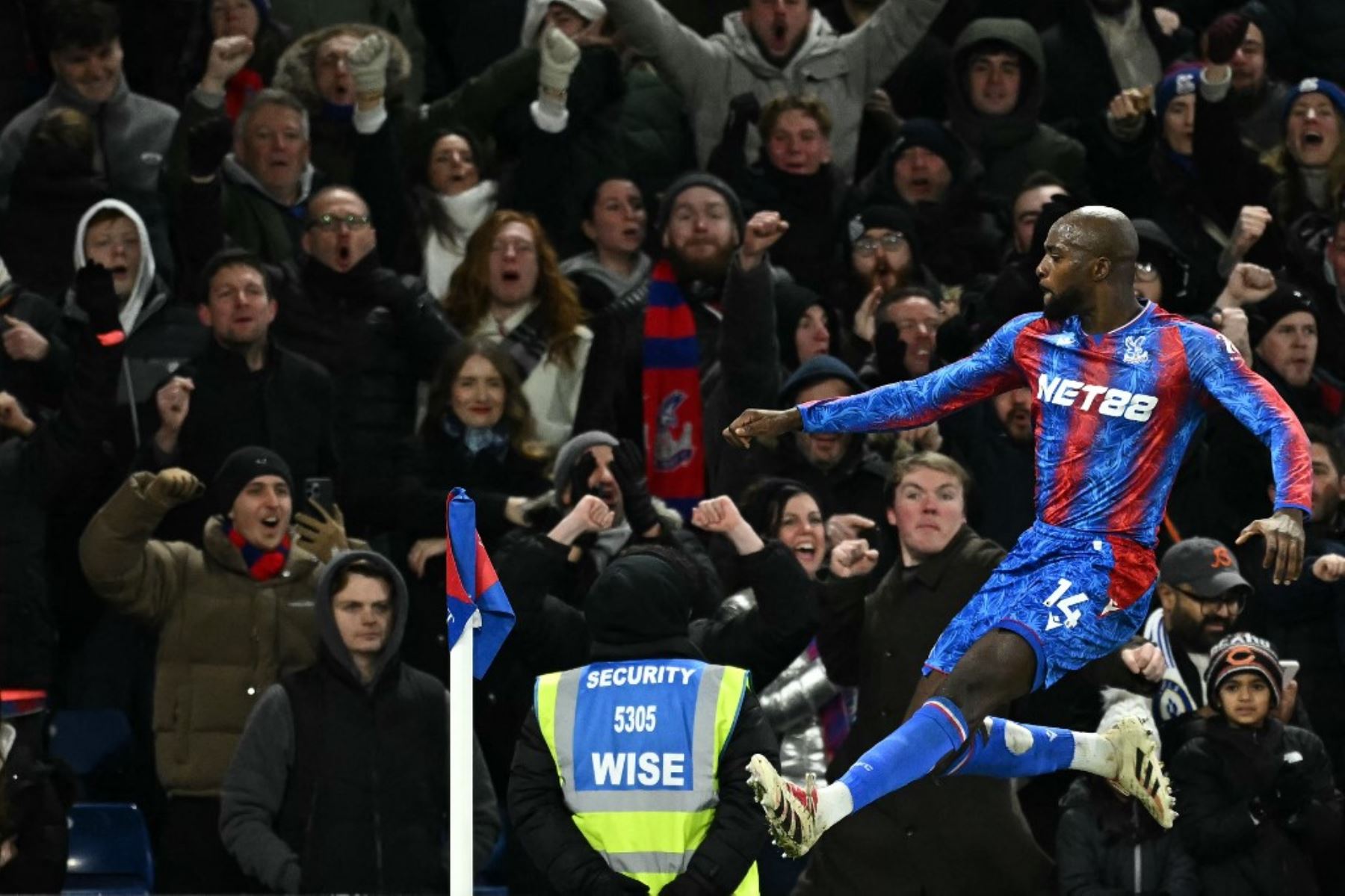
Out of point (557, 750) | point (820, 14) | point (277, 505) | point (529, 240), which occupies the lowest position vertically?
point (557, 750)

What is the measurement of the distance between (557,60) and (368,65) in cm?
92

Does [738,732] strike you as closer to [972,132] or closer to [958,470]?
[958,470]

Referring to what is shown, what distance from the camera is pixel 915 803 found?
31.7 feet

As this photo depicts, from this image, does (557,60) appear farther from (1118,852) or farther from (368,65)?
(1118,852)

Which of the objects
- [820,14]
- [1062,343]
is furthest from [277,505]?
[820,14]

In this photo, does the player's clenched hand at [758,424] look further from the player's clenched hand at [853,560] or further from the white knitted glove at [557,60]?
the white knitted glove at [557,60]

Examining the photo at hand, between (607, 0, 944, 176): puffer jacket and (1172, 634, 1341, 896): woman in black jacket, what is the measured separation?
4.31 metres

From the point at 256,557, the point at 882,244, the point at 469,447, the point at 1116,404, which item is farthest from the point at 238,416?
the point at 1116,404

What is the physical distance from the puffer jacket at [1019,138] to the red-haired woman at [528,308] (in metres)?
2.59

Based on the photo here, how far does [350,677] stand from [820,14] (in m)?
5.26

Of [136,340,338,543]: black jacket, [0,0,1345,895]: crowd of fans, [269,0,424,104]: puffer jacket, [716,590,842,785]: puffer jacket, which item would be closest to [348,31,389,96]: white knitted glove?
[0,0,1345,895]: crowd of fans

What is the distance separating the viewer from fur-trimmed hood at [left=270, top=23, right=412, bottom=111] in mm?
12984

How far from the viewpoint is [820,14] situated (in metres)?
13.7

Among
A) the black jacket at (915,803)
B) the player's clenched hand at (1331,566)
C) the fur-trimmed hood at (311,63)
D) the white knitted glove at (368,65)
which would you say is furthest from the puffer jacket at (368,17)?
the player's clenched hand at (1331,566)
